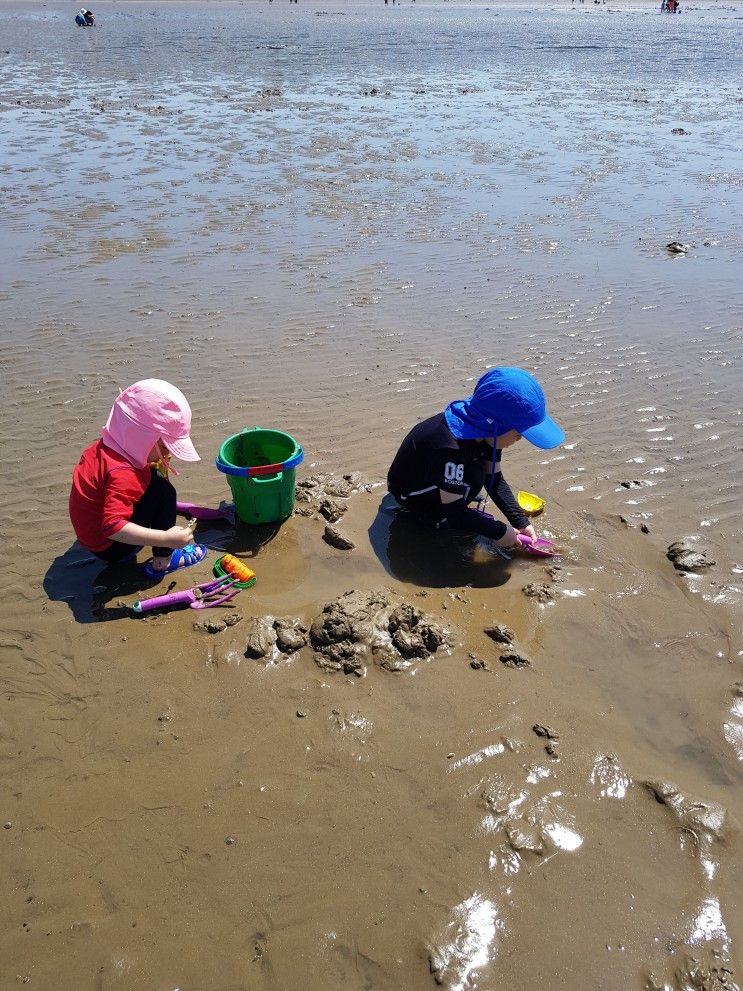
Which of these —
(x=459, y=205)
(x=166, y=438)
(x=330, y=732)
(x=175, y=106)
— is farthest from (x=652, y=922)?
(x=175, y=106)

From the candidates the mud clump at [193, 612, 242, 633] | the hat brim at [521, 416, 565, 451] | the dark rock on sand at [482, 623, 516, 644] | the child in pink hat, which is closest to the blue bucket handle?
the child in pink hat

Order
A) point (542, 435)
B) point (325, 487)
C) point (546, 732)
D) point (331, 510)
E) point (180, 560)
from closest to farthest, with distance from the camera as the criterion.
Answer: point (546, 732)
point (542, 435)
point (180, 560)
point (331, 510)
point (325, 487)

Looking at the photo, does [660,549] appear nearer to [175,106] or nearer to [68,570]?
[68,570]

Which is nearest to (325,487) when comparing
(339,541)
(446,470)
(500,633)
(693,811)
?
(339,541)

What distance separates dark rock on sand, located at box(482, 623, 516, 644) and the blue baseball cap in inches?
39.4

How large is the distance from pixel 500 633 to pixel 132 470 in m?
2.03

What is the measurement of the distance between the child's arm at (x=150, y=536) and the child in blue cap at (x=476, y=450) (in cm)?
135

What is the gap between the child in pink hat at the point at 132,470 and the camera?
11.4 feet

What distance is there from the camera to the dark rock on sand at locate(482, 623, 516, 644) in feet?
11.7

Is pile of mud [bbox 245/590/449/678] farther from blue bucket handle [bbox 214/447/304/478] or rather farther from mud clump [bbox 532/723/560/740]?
blue bucket handle [bbox 214/447/304/478]

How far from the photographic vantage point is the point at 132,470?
11.7 feet

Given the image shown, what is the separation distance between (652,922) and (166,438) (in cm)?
287

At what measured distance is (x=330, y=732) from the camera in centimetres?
309

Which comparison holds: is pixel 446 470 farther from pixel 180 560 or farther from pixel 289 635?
pixel 180 560
